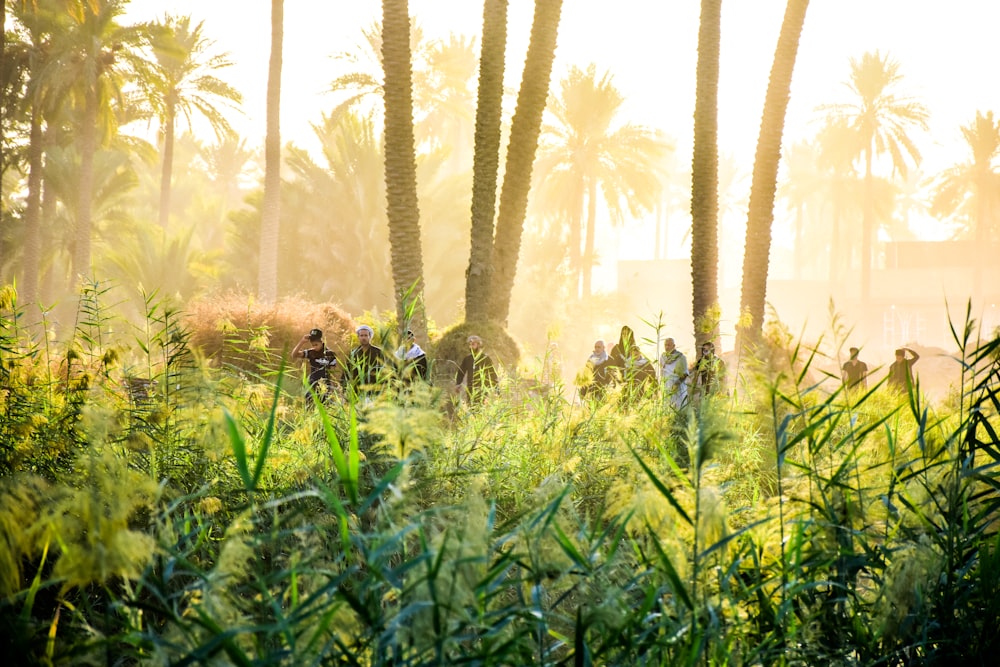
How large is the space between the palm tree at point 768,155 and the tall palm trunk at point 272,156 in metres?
12.4

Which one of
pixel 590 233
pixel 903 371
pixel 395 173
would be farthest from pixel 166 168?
pixel 903 371

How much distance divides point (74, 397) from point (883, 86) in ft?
159

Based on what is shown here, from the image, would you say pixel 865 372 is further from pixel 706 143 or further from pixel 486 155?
pixel 706 143

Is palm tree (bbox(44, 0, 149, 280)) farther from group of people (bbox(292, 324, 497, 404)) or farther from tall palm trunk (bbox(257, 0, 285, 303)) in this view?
group of people (bbox(292, 324, 497, 404))

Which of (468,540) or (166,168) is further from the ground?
(166,168)

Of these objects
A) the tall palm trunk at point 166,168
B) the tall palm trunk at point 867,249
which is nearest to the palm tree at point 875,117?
the tall palm trunk at point 867,249

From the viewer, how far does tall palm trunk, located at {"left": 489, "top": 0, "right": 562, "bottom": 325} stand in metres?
12.7

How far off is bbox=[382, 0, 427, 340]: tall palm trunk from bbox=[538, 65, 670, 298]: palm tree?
991 inches

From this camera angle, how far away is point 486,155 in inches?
495

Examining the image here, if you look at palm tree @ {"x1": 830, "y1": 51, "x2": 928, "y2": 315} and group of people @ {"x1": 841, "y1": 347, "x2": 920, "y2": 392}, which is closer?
group of people @ {"x1": 841, "y1": 347, "x2": 920, "y2": 392}

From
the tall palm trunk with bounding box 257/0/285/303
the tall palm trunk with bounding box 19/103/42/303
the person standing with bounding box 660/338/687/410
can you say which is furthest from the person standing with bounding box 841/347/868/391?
the tall palm trunk with bounding box 19/103/42/303

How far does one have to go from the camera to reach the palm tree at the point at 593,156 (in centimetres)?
3775

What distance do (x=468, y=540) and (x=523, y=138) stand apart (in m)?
10.9

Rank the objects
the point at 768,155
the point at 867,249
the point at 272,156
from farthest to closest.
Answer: the point at 867,249 < the point at 272,156 < the point at 768,155
